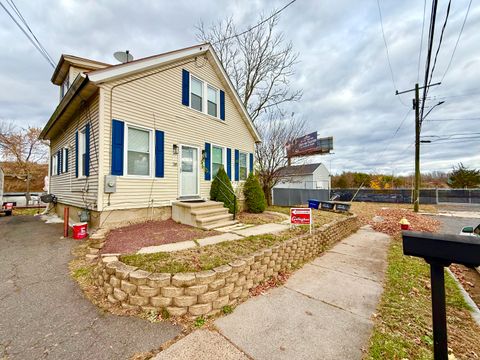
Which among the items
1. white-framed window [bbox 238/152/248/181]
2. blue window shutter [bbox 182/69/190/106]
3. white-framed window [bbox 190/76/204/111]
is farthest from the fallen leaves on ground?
white-framed window [bbox 190/76/204/111]

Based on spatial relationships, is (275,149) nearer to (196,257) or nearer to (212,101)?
(212,101)

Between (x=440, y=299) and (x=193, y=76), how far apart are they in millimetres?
9167

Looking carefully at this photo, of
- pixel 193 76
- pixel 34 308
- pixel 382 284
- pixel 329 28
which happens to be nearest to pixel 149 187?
pixel 34 308

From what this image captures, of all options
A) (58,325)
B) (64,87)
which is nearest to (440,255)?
(58,325)

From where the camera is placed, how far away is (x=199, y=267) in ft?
10.0

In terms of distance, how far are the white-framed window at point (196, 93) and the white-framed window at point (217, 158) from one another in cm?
181

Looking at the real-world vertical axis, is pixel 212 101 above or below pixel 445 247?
above

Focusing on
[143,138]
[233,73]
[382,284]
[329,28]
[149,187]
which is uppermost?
[233,73]

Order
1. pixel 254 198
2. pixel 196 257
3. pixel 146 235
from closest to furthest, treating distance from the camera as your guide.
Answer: pixel 196 257 → pixel 146 235 → pixel 254 198

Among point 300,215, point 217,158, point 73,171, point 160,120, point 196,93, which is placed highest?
point 196,93

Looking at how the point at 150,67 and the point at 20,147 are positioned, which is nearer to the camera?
the point at 150,67

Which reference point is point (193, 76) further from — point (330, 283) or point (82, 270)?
point (330, 283)

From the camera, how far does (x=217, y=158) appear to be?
9242 mm

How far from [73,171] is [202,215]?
5.63 meters
